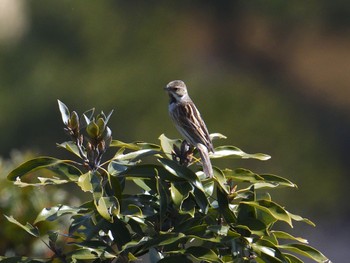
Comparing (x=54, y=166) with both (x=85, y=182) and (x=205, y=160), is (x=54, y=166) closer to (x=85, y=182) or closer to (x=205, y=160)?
(x=85, y=182)

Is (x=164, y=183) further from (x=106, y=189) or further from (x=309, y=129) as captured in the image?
(x=309, y=129)

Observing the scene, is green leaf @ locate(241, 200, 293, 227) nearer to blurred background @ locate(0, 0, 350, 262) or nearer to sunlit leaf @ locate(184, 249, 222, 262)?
sunlit leaf @ locate(184, 249, 222, 262)

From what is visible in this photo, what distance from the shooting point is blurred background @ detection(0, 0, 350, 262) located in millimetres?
9898

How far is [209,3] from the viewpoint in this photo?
13.2 meters

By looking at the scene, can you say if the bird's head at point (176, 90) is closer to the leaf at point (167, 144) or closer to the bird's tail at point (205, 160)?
the bird's tail at point (205, 160)

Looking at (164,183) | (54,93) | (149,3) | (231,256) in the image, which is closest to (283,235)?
(231,256)

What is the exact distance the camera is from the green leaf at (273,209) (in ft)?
7.56

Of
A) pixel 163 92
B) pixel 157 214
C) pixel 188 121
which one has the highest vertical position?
pixel 157 214

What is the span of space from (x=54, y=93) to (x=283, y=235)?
25.8 ft

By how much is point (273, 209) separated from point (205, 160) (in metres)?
0.33

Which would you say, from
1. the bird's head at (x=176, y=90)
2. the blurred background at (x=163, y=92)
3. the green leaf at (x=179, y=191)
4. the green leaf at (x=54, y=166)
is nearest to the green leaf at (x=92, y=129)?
the green leaf at (x=54, y=166)

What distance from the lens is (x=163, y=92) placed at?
1009 cm

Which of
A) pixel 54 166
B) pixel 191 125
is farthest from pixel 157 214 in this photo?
pixel 191 125

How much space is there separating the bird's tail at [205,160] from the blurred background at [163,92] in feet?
20.0
